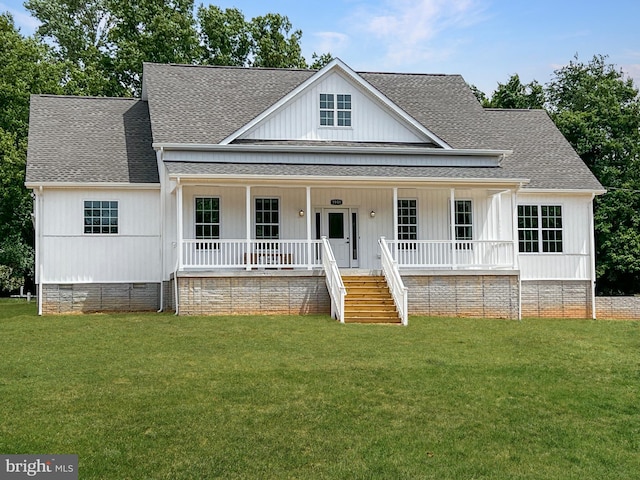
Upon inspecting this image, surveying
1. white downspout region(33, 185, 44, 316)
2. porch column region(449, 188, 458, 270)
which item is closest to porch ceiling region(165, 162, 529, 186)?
porch column region(449, 188, 458, 270)

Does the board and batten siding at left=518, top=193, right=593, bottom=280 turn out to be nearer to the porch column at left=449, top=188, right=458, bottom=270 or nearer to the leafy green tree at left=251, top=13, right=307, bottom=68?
the porch column at left=449, top=188, right=458, bottom=270

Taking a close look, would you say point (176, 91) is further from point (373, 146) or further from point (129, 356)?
point (129, 356)

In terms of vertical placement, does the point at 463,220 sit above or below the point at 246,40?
below

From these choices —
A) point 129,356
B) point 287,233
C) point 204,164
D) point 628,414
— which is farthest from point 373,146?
point 628,414

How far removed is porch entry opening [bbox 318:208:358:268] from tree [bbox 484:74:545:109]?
19.1m

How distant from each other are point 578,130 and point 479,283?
17150mm

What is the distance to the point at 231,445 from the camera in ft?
28.8

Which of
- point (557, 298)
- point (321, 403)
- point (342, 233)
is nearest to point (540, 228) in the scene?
point (557, 298)

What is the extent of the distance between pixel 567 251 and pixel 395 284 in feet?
24.6

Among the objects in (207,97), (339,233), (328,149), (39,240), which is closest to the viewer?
(39,240)

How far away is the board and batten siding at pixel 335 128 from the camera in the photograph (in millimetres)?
22344

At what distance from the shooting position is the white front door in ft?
74.6

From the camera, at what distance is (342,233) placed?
22.9 m

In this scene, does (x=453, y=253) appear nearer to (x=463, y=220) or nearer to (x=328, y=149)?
(x=463, y=220)
